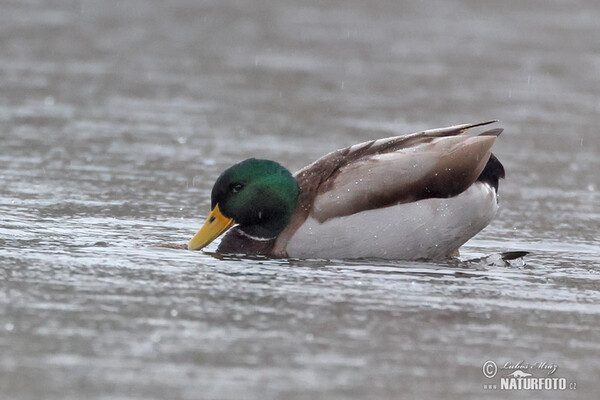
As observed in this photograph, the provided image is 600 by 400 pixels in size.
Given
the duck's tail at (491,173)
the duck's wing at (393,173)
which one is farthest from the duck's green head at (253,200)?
the duck's tail at (491,173)

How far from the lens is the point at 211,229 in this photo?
798cm

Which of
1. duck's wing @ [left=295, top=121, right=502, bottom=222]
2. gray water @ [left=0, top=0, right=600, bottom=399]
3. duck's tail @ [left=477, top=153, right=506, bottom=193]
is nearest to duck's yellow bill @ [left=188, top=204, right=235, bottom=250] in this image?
gray water @ [left=0, top=0, right=600, bottom=399]

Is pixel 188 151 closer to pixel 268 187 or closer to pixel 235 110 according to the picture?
pixel 235 110

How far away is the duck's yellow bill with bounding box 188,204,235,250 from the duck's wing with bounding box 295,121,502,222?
0.53m

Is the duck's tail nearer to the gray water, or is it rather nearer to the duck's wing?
the duck's wing

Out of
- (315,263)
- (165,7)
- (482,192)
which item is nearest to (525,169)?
(482,192)

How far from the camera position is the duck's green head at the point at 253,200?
313 inches

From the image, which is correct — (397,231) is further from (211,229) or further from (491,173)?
(211,229)

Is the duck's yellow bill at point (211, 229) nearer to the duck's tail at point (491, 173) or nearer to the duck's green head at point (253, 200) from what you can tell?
the duck's green head at point (253, 200)

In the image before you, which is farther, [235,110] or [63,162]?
[235,110]

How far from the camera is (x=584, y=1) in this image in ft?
81.8

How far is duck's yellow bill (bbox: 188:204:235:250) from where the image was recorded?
7.90 metres

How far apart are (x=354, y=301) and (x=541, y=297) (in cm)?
109

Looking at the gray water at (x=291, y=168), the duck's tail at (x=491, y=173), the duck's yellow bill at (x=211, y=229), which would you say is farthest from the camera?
the duck's tail at (x=491, y=173)
